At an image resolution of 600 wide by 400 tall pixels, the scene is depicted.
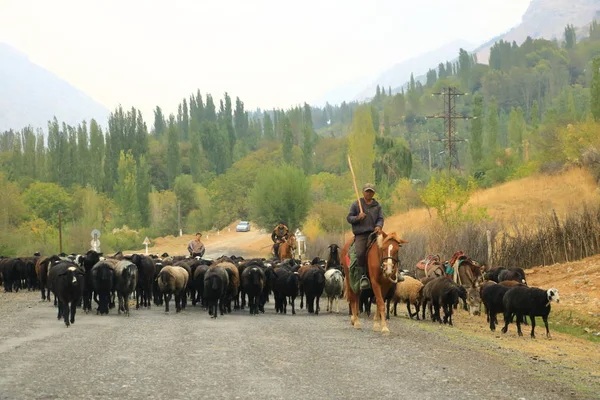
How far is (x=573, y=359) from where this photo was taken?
1595 cm

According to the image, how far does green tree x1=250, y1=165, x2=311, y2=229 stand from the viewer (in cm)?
7462

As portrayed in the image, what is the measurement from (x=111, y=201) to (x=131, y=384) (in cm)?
10113

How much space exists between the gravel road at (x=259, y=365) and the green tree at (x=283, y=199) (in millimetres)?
55399

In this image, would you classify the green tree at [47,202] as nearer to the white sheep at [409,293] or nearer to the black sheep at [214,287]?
the black sheep at [214,287]

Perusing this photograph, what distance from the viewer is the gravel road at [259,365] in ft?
35.4

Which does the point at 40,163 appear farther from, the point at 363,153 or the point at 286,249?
the point at 286,249

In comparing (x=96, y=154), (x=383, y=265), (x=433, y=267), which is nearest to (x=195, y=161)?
(x=96, y=154)

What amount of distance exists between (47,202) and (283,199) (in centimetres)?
3596

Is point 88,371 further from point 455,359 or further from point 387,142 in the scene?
point 387,142

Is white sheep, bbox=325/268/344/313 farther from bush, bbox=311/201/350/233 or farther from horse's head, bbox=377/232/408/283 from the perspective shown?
bush, bbox=311/201/350/233

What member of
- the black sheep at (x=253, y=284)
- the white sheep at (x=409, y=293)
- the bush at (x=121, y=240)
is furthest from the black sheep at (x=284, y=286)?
the bush at (x=121, y=240)

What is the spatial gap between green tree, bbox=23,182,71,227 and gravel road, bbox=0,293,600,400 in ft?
268

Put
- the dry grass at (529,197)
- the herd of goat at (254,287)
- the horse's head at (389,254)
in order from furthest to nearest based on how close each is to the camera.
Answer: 1. the dry grass at (529,197)
2. the herd of goat at (254,287)
3. the horse's head at (389,254)

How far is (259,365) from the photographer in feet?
41.7
